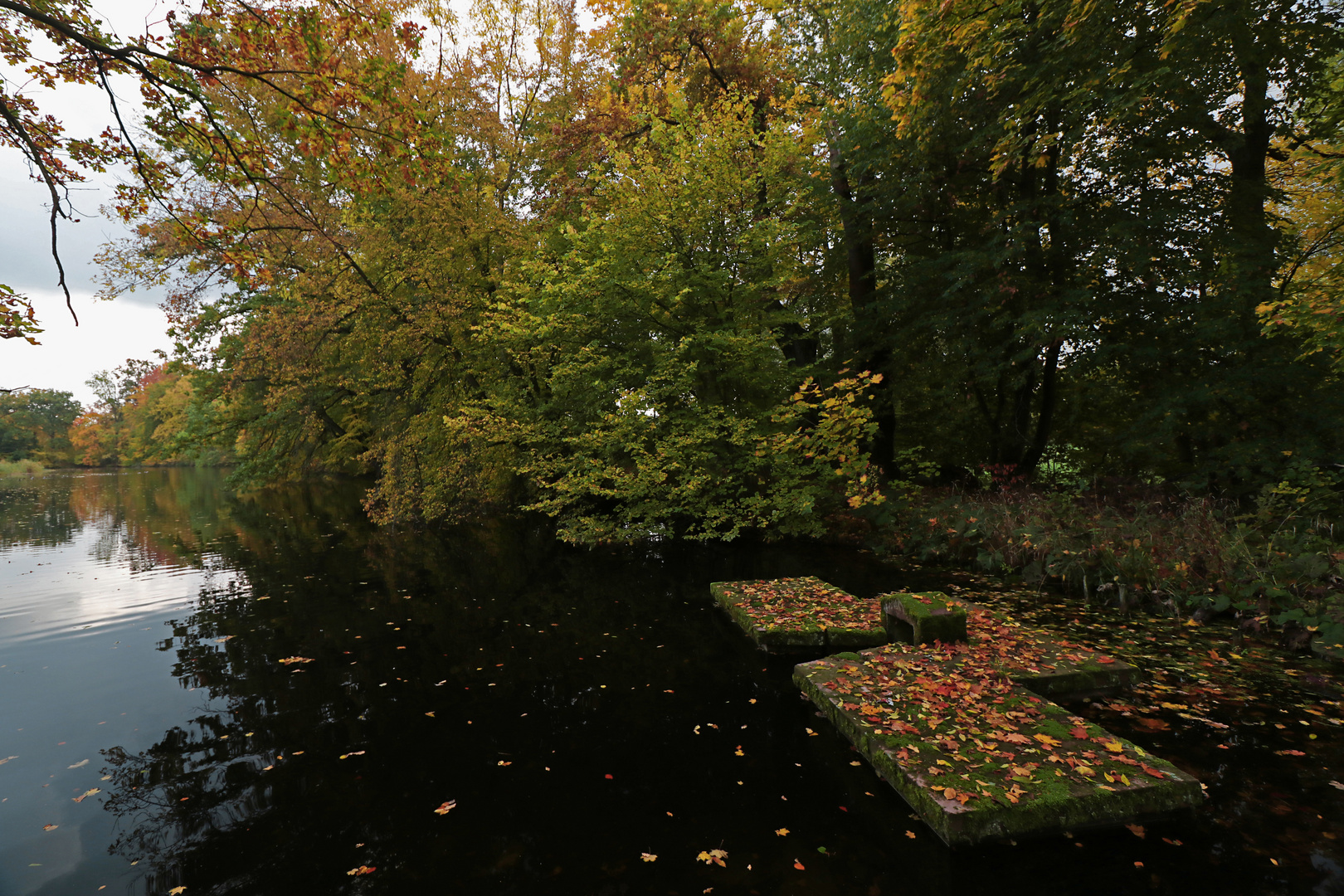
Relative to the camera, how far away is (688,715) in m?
5.24

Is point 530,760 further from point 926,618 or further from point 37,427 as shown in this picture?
point 37,427

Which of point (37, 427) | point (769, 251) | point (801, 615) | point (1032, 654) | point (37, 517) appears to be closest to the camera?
point (1032, 654)

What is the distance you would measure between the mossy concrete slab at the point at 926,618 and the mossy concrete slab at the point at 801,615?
1.03ft

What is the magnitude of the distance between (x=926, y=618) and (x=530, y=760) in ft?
13.4

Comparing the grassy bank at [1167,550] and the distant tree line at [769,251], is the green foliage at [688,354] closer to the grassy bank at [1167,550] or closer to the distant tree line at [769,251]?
the distant tree line at [769,251]

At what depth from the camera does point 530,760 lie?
4.59 m

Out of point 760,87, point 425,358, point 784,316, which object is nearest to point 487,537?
point 425,358

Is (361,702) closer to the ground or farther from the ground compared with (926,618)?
closer to the ground

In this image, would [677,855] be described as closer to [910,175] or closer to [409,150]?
[409,150]

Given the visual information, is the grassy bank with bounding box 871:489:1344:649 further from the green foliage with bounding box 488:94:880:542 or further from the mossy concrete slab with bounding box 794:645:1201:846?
the mossy concrete slab with bounding box 794:645:1201:846

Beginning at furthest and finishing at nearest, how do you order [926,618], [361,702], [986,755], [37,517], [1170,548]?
[37,517] < [1170,548] < [926,618] < [361,702] < [986,755]

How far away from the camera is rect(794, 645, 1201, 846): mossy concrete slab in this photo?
346 centimetres

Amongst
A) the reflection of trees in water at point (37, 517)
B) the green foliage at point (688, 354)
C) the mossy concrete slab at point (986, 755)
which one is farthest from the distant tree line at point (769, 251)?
the mossy concrete slab at point (986, 755)

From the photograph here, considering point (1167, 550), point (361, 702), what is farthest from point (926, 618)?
point (361, 702)
